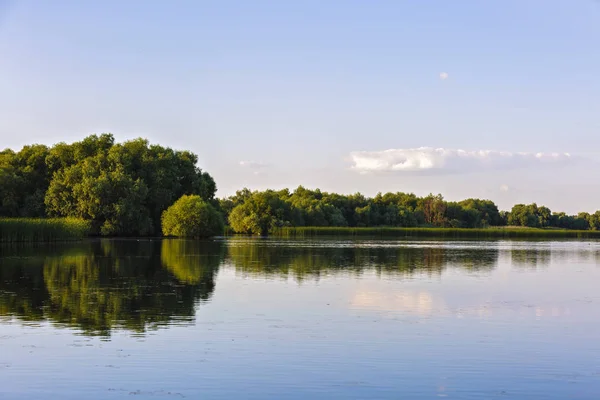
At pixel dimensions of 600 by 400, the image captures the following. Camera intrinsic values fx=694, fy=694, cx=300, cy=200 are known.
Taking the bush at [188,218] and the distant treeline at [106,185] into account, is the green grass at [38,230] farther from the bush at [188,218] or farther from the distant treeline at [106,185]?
the bush at [188,218]

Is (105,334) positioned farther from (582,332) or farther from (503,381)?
(582,332)

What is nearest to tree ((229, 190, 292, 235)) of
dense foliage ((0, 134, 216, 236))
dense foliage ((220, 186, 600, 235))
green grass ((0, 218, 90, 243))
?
dense foliage ((220, 186, 600, 235))

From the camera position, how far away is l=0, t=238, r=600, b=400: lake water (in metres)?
10.8

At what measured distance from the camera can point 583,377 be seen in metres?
11.6

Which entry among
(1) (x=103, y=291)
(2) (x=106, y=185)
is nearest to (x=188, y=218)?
(2) (x=106, y=185)

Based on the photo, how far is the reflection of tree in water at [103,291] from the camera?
1694 centimetres

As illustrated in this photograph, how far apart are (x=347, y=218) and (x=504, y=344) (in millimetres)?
130094

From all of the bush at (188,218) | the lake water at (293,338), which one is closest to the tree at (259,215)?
the bush at (188,218)

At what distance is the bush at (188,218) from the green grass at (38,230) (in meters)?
15.5

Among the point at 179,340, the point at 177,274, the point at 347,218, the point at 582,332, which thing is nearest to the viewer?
the point at 179,340

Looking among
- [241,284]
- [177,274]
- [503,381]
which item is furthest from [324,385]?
[177,274]

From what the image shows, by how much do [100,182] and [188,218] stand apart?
10.5m

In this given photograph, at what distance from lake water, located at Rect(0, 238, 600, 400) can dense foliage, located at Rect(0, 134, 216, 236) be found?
45401 millimetres

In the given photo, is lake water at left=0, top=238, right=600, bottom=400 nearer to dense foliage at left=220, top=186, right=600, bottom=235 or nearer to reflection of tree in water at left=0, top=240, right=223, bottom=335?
reflection of tree in water at left=0, top=240, right=223, bottom=335
